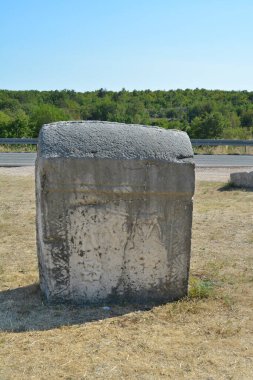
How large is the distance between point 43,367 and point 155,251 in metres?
1.50

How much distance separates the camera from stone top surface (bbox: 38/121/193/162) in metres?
4.11

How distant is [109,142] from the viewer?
4160mm

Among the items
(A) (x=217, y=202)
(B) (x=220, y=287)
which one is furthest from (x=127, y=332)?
(A) (x=217, y=202)

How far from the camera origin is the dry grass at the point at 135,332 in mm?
3244

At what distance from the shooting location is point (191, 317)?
4.14 meters

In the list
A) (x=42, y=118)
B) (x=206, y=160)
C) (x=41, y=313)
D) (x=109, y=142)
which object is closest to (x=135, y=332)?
(x=41, y=313)

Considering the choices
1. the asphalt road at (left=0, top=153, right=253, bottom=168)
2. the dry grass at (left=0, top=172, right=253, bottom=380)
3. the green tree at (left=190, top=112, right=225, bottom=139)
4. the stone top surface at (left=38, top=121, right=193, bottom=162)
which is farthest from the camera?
the green tree at (left=190, top=112, right=225, bottom=139)

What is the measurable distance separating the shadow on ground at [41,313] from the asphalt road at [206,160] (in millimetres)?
12850

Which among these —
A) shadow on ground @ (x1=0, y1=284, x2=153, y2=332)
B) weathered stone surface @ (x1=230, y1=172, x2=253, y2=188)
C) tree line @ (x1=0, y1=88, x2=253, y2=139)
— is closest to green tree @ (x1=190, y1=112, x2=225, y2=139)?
tree line @ (x1=0, y1=88, x2=253, y2=139)

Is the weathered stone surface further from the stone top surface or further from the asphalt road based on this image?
the stone top surface

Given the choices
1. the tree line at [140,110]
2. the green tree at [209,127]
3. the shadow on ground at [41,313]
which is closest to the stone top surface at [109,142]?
the shadow on ground at [41,313]

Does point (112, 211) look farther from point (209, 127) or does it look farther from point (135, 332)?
point (209, 127)

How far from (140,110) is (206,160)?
37297 mm

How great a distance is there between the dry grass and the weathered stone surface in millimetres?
5617
